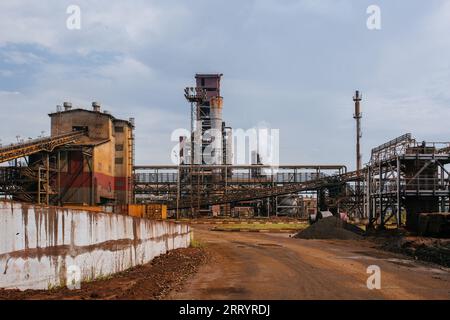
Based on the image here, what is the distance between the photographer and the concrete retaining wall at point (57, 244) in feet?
29.0

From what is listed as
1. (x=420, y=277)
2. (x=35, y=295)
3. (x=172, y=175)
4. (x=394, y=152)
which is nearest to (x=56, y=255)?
(x=35, y=295)

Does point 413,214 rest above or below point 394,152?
below

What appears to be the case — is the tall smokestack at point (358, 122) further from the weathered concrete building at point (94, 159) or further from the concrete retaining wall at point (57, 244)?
the concrete retaining wall at point (57, 244)

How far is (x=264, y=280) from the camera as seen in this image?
14359 mm

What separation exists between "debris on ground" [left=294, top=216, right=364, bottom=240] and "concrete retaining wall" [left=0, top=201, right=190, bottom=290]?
24193 millimetres

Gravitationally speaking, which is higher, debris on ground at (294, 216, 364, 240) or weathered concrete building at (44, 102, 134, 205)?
weathered concrete building at (44, 102, 134, 205)

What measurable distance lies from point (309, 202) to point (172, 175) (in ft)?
77.8

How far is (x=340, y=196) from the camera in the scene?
245 feet

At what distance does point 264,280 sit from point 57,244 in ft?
19.9

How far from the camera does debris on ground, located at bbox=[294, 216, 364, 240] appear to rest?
37.9 meters

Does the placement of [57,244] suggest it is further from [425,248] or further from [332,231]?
[332,231]

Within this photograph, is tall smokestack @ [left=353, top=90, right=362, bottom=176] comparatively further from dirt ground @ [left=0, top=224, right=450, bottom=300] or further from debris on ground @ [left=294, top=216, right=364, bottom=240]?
dirt ground @ [left=0, top=224, right=450, bottom=300]

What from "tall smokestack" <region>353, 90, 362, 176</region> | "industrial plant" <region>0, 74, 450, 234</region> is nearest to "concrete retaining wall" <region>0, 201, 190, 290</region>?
"industrial plant" <region>0, 74, 450, 234</region>
